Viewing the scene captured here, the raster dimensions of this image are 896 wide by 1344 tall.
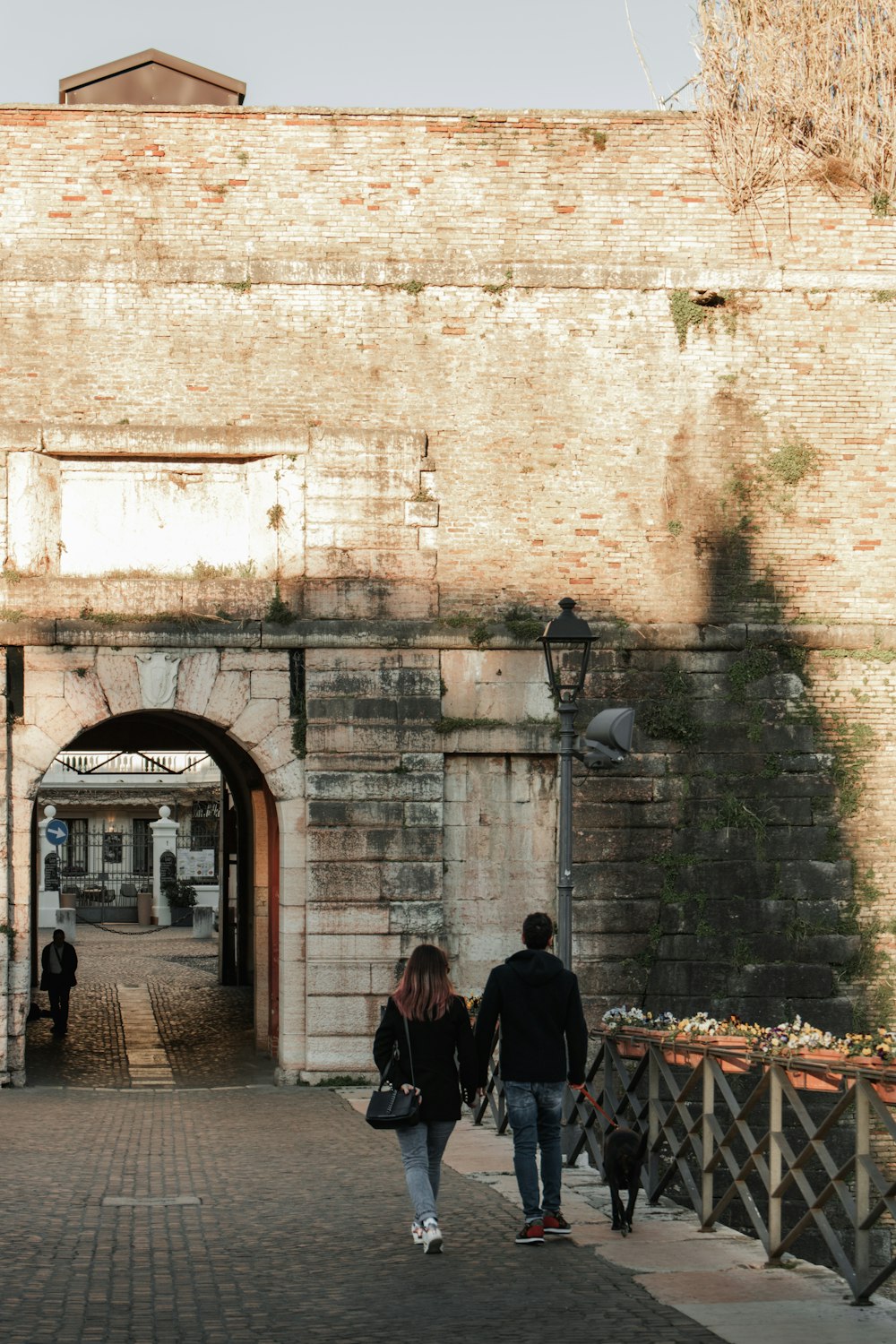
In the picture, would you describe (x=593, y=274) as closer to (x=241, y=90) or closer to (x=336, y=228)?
(x=336, y=228)

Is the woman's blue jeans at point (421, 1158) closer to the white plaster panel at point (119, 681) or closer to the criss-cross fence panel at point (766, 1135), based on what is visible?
the criss-cross fence panel at point (766, 1135)

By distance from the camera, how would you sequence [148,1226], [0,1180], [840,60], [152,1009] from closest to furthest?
1. [148,1226]
2. [0,1180]
3. [840,60]
4. [152,1009]

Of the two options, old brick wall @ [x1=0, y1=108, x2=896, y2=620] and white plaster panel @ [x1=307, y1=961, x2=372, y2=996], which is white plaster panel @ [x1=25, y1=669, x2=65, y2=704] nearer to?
old brick wall @ [x1=0, y1=108, x2=896, y2=620]

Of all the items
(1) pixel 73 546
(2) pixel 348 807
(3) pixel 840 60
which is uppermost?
(3) pixel 840 60

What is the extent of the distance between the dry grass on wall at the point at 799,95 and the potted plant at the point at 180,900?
92.3ft

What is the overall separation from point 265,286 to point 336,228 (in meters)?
0.83

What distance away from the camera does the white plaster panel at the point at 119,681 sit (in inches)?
587

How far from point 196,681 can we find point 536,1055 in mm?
7492

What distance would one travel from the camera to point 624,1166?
836cm

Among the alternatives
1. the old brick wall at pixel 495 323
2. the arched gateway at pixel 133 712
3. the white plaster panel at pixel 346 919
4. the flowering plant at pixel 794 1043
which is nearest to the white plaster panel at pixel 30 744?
the arched gateway at pixel 133 712

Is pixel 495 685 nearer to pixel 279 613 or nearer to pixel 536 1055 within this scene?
pixel 279 613

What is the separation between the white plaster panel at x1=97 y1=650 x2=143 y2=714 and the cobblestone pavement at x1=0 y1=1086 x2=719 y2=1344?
406 cm

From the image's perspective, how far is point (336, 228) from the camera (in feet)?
50.0

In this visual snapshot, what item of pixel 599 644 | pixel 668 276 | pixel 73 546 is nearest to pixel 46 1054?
pixel 73 546
